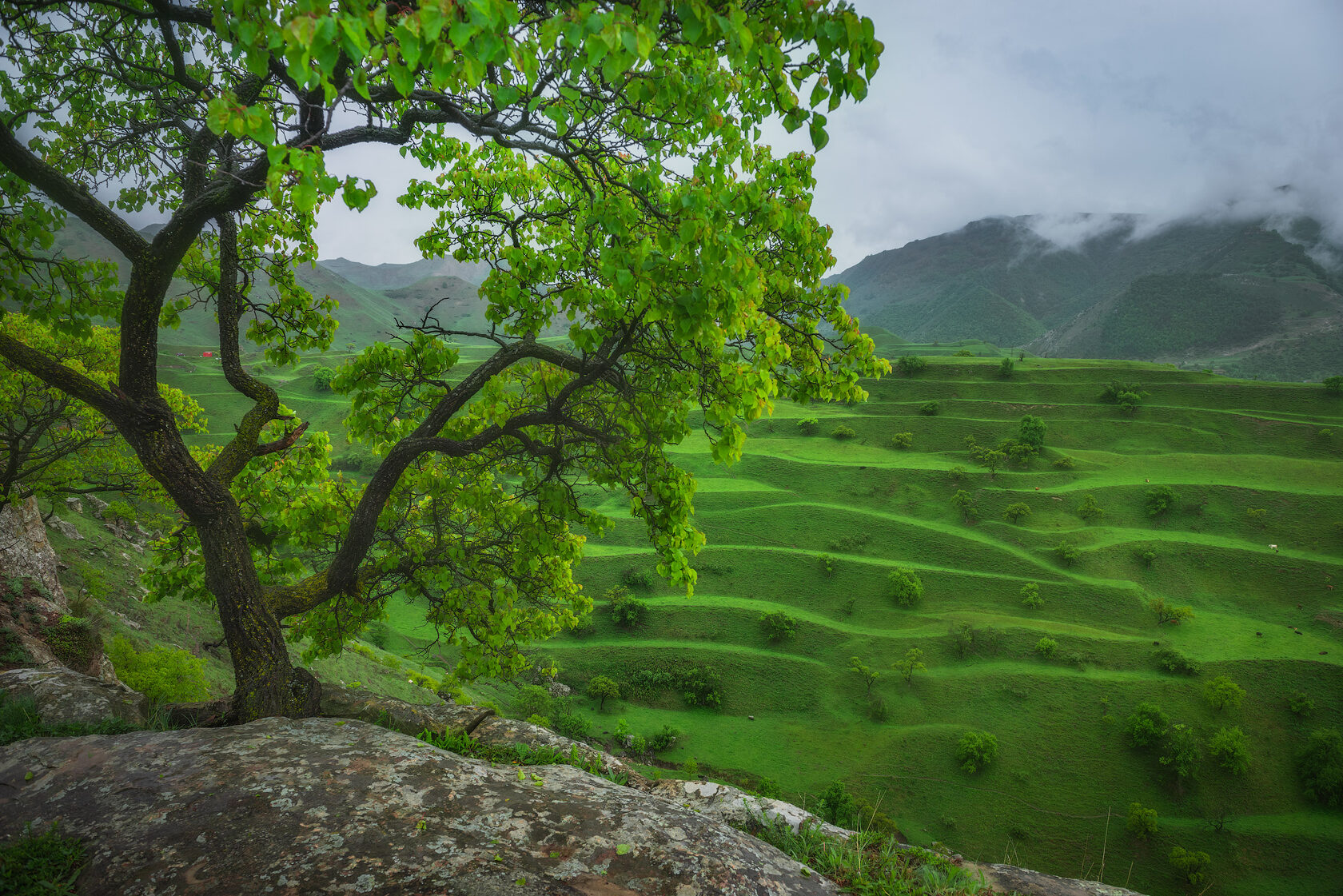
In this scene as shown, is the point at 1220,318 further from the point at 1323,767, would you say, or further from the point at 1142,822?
the point at 1142,822

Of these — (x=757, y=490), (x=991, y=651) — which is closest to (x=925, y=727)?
(x=991, y=651)

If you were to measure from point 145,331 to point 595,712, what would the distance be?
29292 millimetres

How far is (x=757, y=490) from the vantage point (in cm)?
4669

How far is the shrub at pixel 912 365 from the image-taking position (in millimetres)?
62750

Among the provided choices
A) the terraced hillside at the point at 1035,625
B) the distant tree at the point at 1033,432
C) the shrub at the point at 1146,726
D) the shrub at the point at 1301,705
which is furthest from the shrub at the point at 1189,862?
the distant tree at the point at 1033,432

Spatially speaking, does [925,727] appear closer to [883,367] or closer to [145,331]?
[883,367]

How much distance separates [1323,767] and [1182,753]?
565cm

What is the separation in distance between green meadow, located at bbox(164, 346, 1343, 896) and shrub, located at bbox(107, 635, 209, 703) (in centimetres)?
1927

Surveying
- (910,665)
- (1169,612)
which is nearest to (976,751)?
(910,665)

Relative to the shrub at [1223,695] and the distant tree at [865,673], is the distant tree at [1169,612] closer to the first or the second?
the shrub at [1223,695]

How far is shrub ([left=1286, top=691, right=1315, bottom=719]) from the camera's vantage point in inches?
1055

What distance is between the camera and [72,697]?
5215mm

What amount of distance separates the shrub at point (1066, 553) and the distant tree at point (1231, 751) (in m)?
12.8

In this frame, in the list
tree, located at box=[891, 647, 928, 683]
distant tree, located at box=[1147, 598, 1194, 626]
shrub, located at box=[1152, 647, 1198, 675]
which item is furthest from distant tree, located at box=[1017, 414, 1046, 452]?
tree, located at box=[891, 647, 928, 683]
